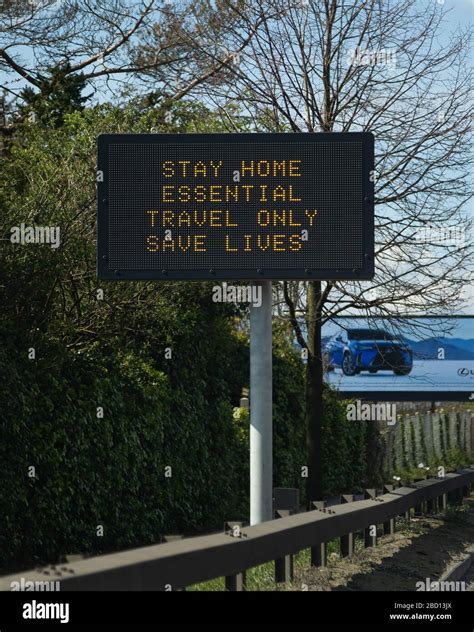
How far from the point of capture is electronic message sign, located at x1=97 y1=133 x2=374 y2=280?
1233 cm

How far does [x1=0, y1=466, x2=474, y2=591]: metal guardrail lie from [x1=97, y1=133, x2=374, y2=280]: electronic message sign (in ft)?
8.21

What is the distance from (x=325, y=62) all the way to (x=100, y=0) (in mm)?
9695

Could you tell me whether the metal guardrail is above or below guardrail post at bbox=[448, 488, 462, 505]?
above

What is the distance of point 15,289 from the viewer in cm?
1398

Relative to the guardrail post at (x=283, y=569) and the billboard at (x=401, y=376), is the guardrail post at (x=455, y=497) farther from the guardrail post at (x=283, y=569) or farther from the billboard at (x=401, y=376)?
the guardrail post at (x=283, y=569)

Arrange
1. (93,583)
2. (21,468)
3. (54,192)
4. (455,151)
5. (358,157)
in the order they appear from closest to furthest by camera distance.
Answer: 1. (93,583)
2. (358,157)
3. (21,468)
4. (54,192)
5. (455,151)

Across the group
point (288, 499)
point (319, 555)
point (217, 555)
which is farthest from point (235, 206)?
point (217, 555)

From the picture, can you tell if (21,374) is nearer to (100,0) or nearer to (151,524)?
(151,524)

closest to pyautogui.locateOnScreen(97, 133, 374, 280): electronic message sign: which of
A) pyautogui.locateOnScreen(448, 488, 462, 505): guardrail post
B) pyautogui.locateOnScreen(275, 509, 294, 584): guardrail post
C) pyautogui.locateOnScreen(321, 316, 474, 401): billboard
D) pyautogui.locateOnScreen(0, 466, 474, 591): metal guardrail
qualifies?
pyautogui.locateOnScreen(0, 466, 474, 591): metal guardrail

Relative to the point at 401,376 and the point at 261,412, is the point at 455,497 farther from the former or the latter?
the point at 401,376

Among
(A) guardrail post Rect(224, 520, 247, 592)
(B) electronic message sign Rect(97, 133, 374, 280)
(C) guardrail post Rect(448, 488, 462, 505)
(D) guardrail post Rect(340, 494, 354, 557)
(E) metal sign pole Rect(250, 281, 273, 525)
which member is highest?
(B) electronic message sign Rect(97, 133, 374, 280)

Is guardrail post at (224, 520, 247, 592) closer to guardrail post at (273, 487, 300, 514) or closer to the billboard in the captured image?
guardrail post at (273, 487, 300, 514)

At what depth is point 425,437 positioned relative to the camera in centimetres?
3631
